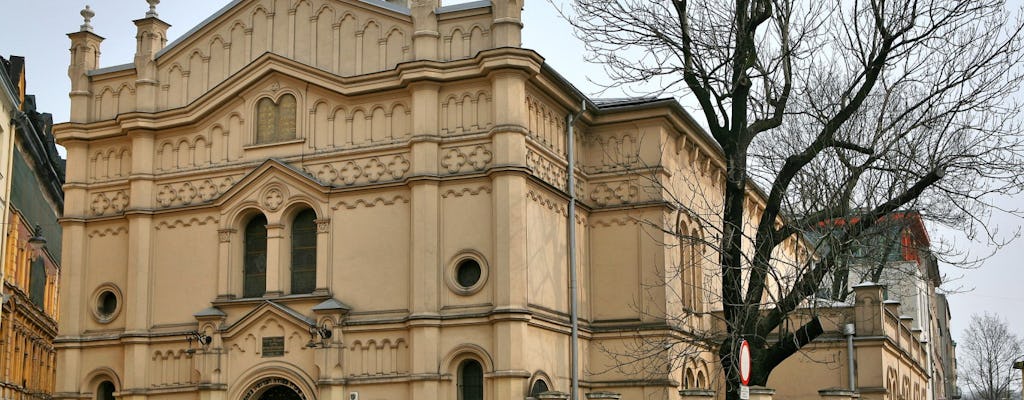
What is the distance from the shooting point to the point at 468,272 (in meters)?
28.0

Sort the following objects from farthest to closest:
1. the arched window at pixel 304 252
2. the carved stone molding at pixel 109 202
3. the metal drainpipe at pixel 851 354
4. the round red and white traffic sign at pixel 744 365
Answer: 1. the metal drainpipe at pixel 851 354
2. the carved stone molding at pixel 109 202
3. the arched window at pixel 304 252
4. the round red and white traffic sign at pixel 744 365

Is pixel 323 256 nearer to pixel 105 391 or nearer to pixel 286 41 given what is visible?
pixel 286 41

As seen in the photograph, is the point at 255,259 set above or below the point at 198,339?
above

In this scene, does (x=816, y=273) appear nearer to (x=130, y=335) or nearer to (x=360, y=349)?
(x=360, y=349)

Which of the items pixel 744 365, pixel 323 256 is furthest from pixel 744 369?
pixel 323 256

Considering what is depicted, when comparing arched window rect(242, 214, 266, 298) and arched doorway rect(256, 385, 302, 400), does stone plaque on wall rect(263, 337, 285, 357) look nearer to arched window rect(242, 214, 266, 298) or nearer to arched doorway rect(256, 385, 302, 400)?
arched doorway rect(256, 385, 302, 400)

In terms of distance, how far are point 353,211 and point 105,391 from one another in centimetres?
799

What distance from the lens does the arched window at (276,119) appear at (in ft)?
98.3

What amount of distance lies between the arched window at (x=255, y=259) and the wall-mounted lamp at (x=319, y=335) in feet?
7.37

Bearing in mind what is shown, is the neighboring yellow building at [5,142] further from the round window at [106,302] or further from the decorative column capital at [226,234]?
the decorative column capital at [226,234]

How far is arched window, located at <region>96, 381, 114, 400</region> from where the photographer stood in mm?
31078

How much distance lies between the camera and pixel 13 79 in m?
40.8

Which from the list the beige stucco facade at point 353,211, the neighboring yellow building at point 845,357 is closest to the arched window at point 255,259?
the beige stucco facade at point 353,211

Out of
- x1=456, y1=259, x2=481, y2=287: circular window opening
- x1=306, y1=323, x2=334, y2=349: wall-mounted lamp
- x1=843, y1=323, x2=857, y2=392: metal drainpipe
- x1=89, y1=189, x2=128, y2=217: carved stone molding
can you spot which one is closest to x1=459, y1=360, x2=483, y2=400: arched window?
x1=456, y1=259, x2=481, y2=287: circular window opening
